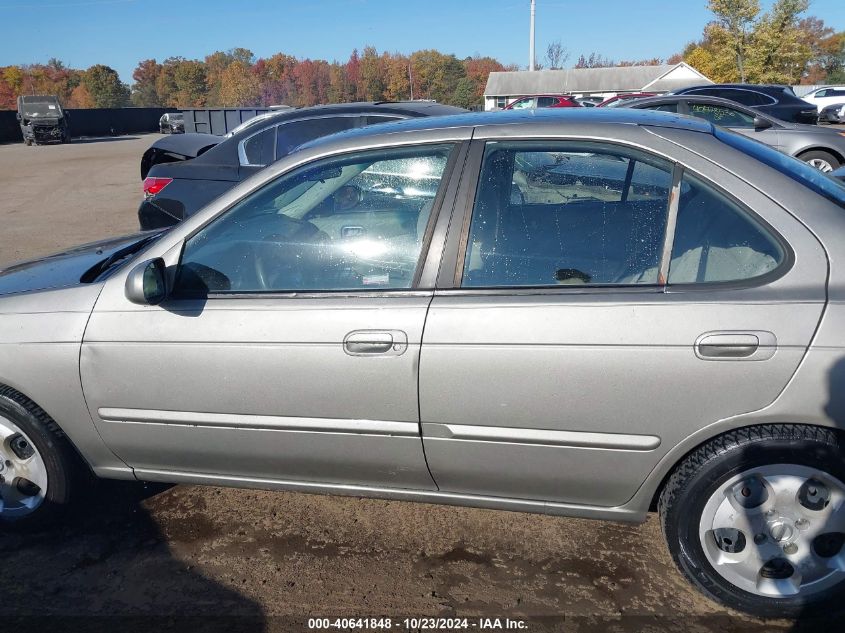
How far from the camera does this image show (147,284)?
2572mm

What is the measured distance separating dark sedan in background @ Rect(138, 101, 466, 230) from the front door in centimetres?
364

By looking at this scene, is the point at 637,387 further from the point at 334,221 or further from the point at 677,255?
the point at 334,221

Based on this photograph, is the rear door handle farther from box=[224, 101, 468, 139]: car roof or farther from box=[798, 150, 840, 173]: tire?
box=[798, 150, 840, 173]: tire

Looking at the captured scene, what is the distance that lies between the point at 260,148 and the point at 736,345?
5358 mm

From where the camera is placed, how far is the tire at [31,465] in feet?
9.43

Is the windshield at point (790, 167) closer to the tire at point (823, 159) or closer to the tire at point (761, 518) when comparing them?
the tire at point (761, 518)

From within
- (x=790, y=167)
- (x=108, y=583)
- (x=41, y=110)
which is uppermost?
(x=41, y=110)

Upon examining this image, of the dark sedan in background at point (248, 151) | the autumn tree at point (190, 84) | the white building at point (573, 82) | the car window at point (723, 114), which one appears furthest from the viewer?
the autumn tree at point (190, 84)

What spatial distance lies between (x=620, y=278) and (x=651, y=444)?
1.89 ft

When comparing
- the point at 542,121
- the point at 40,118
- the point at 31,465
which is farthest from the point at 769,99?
the point at 40,118

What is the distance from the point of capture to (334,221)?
2.91 m

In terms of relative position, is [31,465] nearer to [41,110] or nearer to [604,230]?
[604,230]


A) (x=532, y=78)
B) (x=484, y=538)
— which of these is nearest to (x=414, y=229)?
(x=484, y=538)

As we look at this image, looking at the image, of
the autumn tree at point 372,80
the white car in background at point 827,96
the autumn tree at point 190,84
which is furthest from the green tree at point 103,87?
the white car in background at point 827,96
